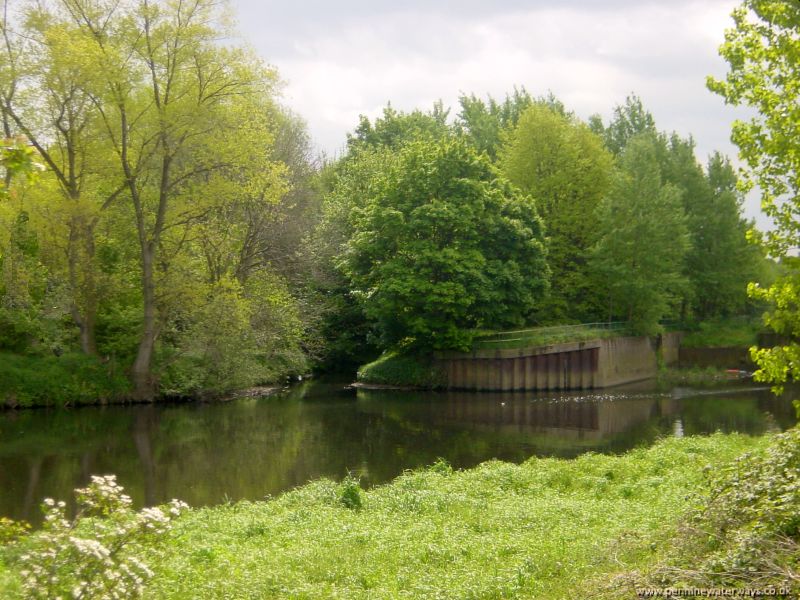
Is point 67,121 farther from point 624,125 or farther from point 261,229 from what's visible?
point 624,125

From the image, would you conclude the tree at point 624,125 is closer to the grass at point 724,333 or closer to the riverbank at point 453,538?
the grass at point 724,333

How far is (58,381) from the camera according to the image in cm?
3547

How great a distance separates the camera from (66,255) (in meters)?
36.1

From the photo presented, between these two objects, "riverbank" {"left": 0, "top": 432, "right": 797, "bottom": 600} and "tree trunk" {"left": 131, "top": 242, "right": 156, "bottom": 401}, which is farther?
"tree trunk" {"left": 131, "top": 242, "right": 156, "bottom": 401}

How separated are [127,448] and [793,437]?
69.8 ft

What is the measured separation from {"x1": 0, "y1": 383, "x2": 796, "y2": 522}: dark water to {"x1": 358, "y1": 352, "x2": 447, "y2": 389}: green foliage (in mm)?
2605

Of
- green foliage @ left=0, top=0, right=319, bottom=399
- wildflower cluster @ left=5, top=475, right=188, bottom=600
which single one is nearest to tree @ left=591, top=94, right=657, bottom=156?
green foliage @ left=0, top=0, right=319, bottom=399

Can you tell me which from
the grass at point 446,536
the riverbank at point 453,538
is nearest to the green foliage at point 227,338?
the grass at point 446,536

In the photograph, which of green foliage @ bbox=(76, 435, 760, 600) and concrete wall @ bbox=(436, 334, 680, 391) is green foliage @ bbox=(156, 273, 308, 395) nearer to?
concrete wall @ bbox=(436, 334, 680, 391)

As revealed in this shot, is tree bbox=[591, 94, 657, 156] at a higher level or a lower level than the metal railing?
higher

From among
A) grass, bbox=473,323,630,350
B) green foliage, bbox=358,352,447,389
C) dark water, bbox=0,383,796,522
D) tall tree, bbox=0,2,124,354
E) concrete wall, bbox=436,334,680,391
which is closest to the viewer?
dark water, bbox=0,383,796,522

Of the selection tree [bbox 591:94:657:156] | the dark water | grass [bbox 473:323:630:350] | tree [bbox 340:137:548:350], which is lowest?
the dark water

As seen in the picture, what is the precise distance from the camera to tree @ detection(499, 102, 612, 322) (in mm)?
49469

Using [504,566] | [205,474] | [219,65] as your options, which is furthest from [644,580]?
[219,65]
